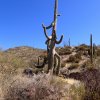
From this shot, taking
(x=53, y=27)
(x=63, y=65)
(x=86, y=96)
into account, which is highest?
(x=53, y=27)

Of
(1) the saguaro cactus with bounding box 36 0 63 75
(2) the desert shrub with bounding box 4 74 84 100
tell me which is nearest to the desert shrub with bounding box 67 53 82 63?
(1) the saguaro cactus with bounding box 36 0 63 75

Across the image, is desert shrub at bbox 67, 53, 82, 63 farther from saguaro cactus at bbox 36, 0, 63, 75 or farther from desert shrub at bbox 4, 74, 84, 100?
desert shrub at bbox 4, 74, 84, 100

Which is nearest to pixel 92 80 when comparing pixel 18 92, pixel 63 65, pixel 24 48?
pixel 18 92

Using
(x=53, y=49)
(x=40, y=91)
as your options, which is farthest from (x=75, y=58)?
(x=40, y=91)

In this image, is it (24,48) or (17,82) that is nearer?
(17,82)

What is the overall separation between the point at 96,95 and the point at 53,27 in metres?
8.65

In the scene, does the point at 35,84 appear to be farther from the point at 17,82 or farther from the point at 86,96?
the point at 86,96

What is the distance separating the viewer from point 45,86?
31.6 ft

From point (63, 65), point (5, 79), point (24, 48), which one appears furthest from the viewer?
point (24, 48)

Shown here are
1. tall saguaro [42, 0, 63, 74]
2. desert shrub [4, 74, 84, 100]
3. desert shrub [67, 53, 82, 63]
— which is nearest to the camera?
desert shrub [4, 74, 84, 100]

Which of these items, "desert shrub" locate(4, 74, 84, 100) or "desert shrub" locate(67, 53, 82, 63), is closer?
"desert shrub" locate(4, 74, 84, 100)

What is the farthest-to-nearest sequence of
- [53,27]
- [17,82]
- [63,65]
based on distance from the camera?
[63,65]
[53,27]
[17,82]

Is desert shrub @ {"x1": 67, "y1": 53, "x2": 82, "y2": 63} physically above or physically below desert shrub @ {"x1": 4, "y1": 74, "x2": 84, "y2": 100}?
above

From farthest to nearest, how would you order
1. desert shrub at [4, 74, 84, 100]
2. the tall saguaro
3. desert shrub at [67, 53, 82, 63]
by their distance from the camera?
desert shrub at [67, 53, 82, 63] → the tall saguaro → desert shrub at [4, 74, 84, 100]
